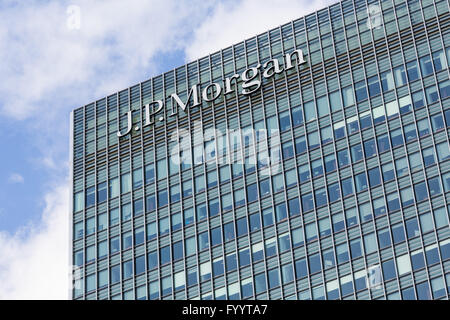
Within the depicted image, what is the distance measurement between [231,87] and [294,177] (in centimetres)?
1484

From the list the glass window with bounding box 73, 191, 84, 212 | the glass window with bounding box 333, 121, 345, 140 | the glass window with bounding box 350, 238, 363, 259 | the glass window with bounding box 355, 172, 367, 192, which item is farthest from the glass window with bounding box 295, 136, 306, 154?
the glass window with bounding box 73, 191, 84, 212

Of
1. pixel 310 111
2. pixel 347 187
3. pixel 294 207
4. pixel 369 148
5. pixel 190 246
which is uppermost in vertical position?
pixel 310 111

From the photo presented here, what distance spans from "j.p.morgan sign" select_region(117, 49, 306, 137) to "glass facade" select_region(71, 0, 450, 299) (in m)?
0.57

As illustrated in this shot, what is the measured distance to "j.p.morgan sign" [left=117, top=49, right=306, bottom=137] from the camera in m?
97.0

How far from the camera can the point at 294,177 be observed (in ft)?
291

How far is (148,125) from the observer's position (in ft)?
338

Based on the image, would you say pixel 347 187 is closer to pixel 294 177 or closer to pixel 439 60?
pixel 294 177

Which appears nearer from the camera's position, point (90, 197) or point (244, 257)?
point (244, 257)

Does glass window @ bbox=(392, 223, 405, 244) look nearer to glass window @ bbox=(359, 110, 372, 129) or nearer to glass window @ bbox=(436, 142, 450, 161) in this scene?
glass window @ bbox=(436, 142, 450, 161)

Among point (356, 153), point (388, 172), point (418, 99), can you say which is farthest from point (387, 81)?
point (388, 172)

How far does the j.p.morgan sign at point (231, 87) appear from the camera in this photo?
9700cm

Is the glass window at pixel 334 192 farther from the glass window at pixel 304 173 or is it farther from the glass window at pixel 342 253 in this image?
Answer: the glass window at pixel 342 253

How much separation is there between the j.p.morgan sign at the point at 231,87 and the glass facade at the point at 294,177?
0.57 meters
